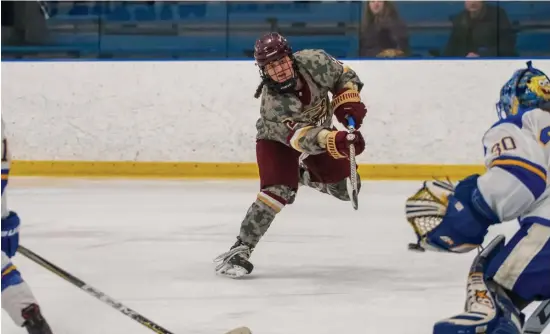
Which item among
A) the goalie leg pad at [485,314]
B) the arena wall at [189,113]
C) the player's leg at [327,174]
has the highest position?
the goalie leg pad at [485,314]

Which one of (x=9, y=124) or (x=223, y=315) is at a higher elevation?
(x=223, y=315)

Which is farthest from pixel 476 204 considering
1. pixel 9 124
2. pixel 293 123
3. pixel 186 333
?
pixel 9 124

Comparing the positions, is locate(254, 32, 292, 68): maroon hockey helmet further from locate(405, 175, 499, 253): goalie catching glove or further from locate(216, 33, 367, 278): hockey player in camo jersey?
locate(405, 175, 499, 253): goalie catching glove

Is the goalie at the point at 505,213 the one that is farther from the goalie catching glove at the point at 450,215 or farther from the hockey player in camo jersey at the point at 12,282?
the hockey player in camo jersey at the point at 12,282

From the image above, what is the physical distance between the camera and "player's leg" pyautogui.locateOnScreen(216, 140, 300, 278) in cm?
341

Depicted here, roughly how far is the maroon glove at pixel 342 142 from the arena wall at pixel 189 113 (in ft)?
8.98

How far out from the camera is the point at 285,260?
143 inches

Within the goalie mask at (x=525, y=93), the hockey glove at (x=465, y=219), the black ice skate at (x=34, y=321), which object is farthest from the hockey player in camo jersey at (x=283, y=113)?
the hockey glove at (x=465, y=219)

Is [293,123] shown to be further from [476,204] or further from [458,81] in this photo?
[458,81]

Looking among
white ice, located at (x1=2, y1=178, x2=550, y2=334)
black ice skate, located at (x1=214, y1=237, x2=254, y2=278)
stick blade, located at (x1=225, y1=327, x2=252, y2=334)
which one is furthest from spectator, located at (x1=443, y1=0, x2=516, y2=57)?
stick blade, located at (x1=225, y1=327, x2=252, y2=334)

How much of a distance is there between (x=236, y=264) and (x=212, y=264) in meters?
0.22

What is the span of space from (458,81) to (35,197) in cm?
248

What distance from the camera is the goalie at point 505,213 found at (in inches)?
67.0

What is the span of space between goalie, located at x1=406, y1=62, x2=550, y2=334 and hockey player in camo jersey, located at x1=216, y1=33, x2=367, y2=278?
1.46 metres
